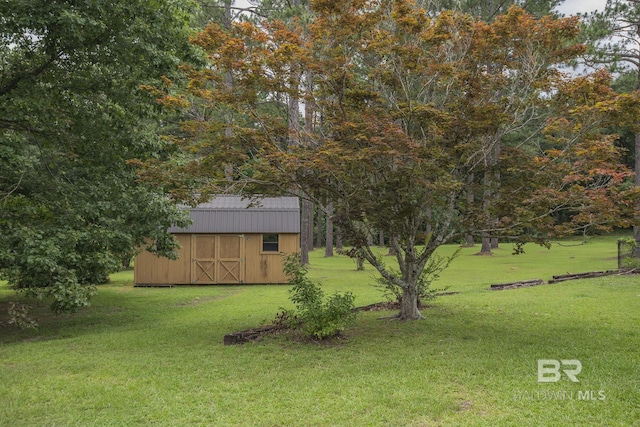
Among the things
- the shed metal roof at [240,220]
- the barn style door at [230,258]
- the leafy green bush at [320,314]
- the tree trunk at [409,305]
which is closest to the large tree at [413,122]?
the tree trunk at [409,305]

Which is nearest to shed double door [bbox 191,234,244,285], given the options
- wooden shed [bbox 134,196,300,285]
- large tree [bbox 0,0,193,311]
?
wooden shed [bbox 134,196,300,285]

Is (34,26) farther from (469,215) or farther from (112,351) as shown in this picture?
(469,215)

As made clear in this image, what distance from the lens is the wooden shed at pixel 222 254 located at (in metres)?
19.0

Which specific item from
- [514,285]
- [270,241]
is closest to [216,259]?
[270,241]

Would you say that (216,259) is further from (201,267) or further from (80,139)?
(80,139)

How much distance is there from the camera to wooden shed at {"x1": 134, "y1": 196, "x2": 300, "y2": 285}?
19.0m

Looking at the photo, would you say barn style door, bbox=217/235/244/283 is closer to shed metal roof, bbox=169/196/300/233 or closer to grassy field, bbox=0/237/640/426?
shed metal roof, bbox=169/196/300/233

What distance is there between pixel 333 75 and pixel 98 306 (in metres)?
9.79

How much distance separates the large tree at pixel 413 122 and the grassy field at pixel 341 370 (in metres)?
1.84

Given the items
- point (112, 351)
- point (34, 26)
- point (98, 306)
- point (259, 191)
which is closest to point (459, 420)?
point (259, 191)

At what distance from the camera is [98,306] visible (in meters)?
14.2

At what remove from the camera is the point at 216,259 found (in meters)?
19.1

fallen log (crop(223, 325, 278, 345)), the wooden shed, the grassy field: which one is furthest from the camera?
the wooden shed

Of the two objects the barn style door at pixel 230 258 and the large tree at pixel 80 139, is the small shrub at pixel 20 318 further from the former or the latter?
the barn style door at pixel 230 258
